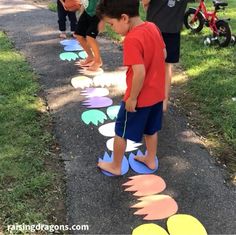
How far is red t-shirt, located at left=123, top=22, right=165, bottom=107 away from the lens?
108 inches

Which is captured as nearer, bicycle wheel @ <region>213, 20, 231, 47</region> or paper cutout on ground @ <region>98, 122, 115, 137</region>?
paper cutout on ground @ <region>98, 122, 115, 137</region>

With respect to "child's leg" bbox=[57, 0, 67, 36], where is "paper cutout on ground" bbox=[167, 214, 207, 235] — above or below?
below

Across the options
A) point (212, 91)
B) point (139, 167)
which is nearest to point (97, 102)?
point (139, 167)

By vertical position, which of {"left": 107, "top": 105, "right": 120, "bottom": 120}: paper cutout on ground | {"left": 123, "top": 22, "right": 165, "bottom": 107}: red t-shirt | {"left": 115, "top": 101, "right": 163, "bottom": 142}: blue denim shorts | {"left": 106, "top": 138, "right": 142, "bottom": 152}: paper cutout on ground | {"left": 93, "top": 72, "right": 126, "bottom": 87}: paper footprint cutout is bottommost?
{"left": 106, "top": 138, "right": 142, "bottom": 152}: paper cutout on ground

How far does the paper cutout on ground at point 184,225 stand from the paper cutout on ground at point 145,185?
0.33 metres

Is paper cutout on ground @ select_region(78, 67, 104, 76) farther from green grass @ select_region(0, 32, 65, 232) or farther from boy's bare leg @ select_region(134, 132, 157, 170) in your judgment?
boy's bare leg @ select_region(134, 132, 157, 170)

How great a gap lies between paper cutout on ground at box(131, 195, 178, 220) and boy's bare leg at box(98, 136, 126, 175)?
36 cm

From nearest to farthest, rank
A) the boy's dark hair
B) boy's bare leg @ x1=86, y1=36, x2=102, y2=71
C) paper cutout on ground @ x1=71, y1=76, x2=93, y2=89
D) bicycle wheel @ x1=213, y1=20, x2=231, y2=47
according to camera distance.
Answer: the boy's dark hair < paper cutout on ground @ x1=71, y1=76, x2=93, y2=89 < boy's bare leg @ x1=86, y1=36, x2=102, y2=71 < bicycle wheel @ x1=213, y1=20, x2=231, y2=47

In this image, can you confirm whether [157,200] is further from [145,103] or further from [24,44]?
[24,44]

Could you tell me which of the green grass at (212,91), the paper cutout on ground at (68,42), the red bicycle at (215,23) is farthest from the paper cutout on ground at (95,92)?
the red bicycle at (215,23)

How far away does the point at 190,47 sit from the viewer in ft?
20.2

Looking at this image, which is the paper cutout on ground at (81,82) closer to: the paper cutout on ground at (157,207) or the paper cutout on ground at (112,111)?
the paper cutout on ground at (112,111)

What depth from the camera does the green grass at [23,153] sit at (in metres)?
2.97

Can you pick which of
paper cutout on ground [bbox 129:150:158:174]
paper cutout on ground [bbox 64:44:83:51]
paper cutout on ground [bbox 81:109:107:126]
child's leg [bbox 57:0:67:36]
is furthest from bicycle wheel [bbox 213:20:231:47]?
paper cutout on ground [bbox 129:150:158:174]
